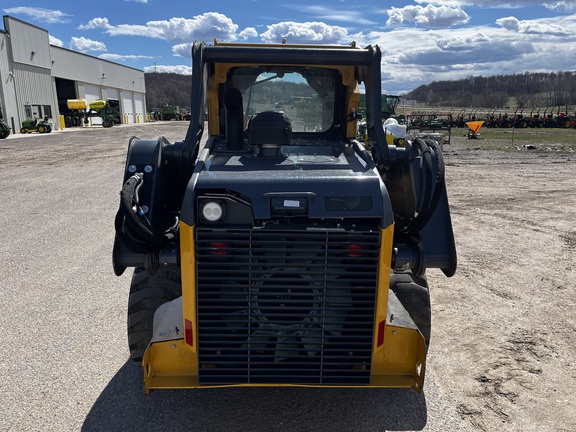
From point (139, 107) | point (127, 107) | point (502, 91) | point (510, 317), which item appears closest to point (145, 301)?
point (510, 317)

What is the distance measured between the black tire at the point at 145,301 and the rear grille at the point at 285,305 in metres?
0.86

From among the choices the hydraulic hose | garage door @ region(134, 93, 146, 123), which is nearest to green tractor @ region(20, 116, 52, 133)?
garage door @ region(134, 93, 146, 123)

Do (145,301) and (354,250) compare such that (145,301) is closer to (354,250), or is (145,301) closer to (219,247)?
(219,247)

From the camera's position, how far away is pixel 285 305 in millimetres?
3170

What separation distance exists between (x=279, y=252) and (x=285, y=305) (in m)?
0.35

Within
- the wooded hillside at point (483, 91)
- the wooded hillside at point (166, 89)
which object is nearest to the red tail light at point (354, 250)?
the wooded hillside at point (483, 91)

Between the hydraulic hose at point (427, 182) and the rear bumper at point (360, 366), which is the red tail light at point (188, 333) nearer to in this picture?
the rear bumper at point (360, 366)

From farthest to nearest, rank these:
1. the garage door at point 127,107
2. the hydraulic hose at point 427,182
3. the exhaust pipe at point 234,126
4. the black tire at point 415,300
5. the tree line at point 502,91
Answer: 1. the tree line at point 502,91
2. the garage door at point 127,107
3. the exhaust pipe at point 234,126
4. the black tire at point 415,300
5. the hydraulic hose at point 427,182

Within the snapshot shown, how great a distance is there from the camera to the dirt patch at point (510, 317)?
3.68 metres

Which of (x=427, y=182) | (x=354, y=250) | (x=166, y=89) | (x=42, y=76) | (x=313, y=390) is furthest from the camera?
(x=166, y=89)

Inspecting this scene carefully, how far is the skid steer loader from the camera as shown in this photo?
120 inches

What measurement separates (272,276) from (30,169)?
15.6 meters

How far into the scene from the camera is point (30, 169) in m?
16.2

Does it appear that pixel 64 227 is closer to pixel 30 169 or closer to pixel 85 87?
pixel 30 169
